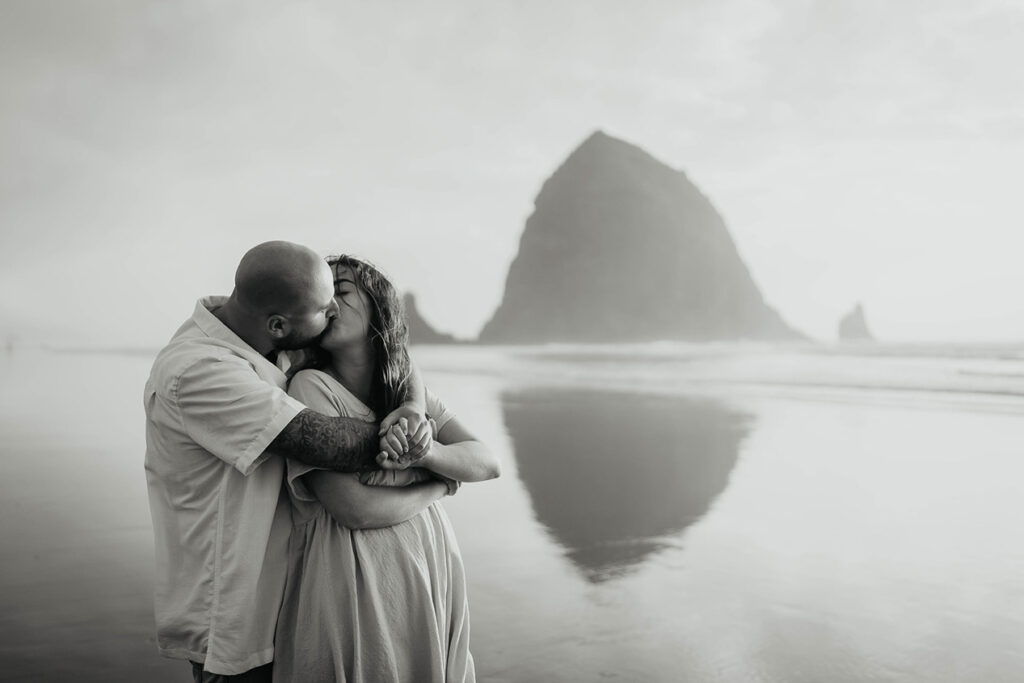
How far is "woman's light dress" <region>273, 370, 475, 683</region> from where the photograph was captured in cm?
Result: 177

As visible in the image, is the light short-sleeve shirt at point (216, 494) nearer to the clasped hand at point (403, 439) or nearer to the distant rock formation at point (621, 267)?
the clasped hand at point (403, 439)

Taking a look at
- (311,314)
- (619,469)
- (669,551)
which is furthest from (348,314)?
(619,469)

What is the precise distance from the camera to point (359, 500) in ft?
5.75

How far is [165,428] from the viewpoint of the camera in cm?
169

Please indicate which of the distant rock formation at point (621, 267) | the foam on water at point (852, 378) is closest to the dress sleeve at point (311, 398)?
the foam on water at point (852, 378)

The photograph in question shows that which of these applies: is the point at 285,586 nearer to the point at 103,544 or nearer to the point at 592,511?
the point at 103,544

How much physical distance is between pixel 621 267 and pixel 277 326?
94964 mm

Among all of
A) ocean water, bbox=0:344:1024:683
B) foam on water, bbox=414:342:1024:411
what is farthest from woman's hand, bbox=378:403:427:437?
foam on water, bbox=414:342:1024:411

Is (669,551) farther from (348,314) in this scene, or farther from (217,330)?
(217,330)

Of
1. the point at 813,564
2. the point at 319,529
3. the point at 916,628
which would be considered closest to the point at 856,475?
the point at 813,564

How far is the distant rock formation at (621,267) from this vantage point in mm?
91812

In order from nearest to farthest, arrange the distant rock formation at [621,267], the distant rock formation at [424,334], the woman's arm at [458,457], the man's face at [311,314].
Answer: the man's face at [311,314] → the woman's arm at [458,457] → the distant rock formation at [424,334] → the distant rock formation at [621,267]

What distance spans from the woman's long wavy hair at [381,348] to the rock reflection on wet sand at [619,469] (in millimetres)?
2795

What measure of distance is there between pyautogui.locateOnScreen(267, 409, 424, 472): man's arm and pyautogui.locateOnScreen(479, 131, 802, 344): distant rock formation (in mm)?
88292
